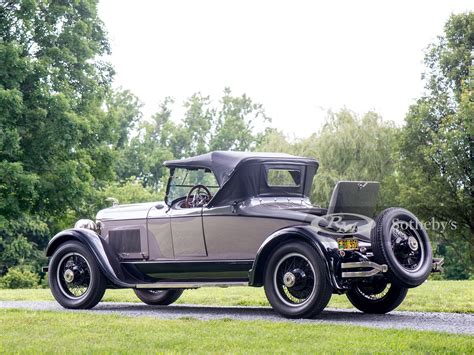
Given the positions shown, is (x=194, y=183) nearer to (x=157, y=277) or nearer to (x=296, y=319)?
(x=157, y=277)

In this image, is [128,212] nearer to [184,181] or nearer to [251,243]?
[184,181]

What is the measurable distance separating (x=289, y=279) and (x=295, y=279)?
3.1 inches

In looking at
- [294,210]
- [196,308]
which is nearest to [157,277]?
[196,308]

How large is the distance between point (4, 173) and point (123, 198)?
27415 millimetres

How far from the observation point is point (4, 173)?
82.7ft

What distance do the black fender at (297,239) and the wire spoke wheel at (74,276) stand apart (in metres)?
2.80

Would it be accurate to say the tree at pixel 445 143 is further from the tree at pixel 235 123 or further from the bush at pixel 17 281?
the tree at pixel 235 123

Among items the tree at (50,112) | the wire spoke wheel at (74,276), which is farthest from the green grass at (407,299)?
the tree at (50,112)

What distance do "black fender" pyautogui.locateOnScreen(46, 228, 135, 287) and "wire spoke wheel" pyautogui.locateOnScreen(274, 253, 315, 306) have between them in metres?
2.46

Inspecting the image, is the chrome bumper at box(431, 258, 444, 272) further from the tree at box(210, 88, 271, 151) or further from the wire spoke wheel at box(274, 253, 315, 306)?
the tree at box(210, 88, 271, 151)

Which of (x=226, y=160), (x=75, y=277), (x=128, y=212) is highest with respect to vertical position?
(x=226, y=160)

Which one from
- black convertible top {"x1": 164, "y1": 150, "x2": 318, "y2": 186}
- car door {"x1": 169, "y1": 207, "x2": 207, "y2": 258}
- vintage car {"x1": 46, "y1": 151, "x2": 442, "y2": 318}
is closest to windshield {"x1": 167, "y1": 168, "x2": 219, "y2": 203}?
vintage car {"x1": 46, "y1": 151, "x2": 442, "y2": 318}

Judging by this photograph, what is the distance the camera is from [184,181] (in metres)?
11.5

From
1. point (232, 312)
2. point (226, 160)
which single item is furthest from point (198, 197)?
point (232, 312)
